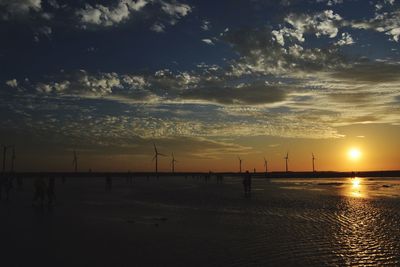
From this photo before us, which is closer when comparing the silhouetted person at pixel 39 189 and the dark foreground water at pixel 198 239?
the dark foreground water at pixel 198 239

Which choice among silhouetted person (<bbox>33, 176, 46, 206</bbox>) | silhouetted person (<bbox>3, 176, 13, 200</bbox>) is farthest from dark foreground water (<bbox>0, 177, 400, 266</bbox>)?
silhouetted person (<bbox>3, 176, 13, 200</bbox>)

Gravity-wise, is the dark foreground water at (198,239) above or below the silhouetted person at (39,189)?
below

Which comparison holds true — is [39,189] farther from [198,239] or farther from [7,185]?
[198,239]

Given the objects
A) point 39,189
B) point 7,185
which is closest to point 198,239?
point 39,189

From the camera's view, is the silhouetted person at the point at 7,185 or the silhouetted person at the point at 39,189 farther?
the silhouetted person at the point at 7,185

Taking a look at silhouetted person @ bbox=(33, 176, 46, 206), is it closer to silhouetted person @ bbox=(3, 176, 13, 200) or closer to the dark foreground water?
the dark foreground water

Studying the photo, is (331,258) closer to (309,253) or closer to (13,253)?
(309,253)

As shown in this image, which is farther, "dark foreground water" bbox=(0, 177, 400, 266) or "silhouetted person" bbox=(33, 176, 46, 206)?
"silhouetted person" bbox=(33, 176, 46, 206)

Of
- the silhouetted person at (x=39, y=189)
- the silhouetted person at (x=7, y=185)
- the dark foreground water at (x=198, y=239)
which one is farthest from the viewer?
the silhouetted person at (x=7, y=185)

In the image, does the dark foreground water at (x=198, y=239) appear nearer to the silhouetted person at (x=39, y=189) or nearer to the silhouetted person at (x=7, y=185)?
the silhouetted person at (x=39, y=189)

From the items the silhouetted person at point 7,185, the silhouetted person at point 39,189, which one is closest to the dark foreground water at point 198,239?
the silhouetted person at point 39,189

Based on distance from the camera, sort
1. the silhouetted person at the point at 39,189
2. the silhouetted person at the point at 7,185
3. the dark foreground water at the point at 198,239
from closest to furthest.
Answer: the dark foreground water at the point at 198,239, the silhouetted person at the point at 39,189, the silhouetted person at the point at 7,185

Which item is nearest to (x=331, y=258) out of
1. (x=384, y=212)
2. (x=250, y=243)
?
(x=250, y=243)

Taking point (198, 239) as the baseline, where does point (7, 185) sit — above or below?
above
